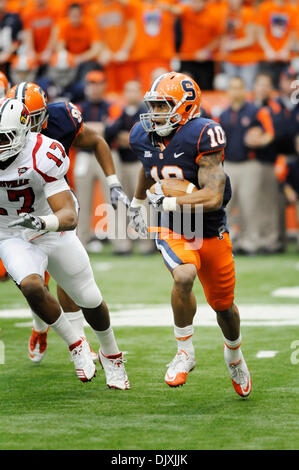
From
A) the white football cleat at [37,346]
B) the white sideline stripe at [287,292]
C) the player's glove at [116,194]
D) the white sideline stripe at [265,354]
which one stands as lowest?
the white sideline stripe at [287,292]

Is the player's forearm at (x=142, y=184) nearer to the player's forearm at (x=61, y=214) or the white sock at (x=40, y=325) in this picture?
the player's forearm at (x=61, y=214)

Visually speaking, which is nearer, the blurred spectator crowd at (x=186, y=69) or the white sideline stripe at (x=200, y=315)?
the white sideline stripe at (x=200, y=315)

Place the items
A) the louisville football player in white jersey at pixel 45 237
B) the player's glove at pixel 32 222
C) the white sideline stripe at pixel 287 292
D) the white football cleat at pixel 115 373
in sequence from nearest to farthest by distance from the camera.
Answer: the player's glove at pixel 32 222 < the louisville football player in white jersey at pixel 45 237 < the white football cleat at pixel 115 373 < the white sideline stripe at pixel 287 292

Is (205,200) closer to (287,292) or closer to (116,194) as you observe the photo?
(116,194)

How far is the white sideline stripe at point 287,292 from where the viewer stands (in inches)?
293

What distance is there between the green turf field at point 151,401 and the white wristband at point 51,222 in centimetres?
84

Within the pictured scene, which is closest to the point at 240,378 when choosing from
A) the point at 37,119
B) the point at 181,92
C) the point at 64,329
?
the point at 64,329

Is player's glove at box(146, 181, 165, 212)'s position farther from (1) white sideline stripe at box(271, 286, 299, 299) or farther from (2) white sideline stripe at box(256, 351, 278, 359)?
(1) white sideline stripe at box(271, 286, 299, 299)

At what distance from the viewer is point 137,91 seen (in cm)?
987

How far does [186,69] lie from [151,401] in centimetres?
705

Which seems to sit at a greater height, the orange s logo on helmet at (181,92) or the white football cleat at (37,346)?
the orange s logo on helmet at (181,92)

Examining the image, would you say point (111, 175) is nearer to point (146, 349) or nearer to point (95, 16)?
point (146, 349)

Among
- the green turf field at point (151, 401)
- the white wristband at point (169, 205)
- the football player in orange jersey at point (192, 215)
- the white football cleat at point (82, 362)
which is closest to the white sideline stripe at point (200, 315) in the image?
the green turf field at point (151, 401)

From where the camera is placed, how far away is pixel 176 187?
14.4 feet
